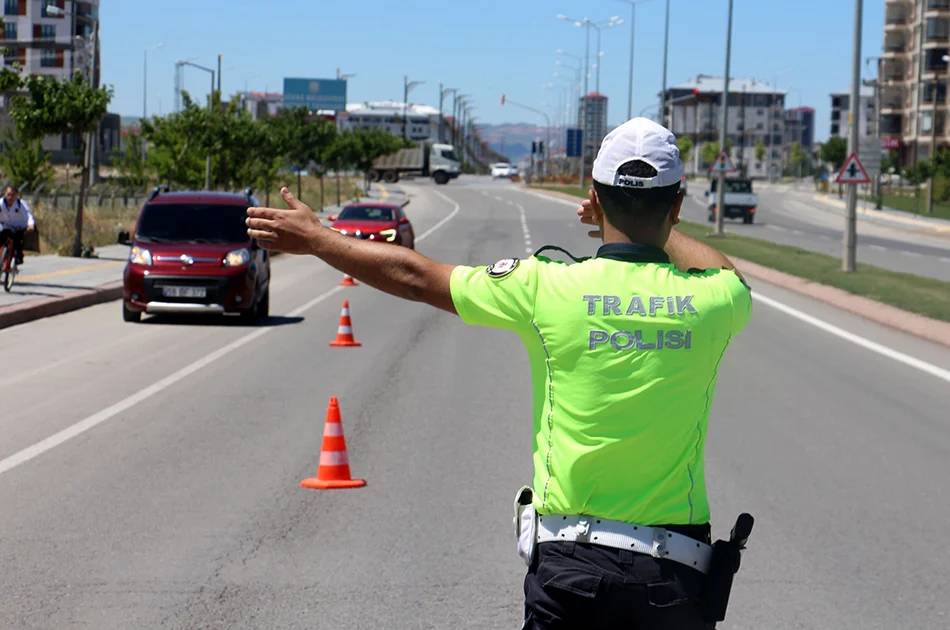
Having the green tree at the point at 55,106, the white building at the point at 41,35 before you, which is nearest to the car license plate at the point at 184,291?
the green tree at the point at 55,106

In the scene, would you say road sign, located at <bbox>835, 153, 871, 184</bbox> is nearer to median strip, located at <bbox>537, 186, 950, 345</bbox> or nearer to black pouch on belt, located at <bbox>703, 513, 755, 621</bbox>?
median strip, located at <bbox>537, 186, 950, 345</bbox>

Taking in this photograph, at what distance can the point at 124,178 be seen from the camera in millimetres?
74625

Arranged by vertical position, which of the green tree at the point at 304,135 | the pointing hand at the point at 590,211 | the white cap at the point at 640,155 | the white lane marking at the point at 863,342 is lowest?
the white lane marking at the point at 863,342

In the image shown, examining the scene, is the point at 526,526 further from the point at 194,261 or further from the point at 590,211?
the point at 194,261

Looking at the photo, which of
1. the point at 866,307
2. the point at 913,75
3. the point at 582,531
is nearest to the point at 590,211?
the point at 582,531

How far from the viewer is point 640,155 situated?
3441 mm

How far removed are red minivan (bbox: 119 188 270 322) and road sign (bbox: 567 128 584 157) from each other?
133m

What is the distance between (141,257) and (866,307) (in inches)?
423

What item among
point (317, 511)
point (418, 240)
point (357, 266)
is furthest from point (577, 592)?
point (418, 240)

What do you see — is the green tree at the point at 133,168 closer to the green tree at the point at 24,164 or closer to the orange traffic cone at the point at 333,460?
the green tree at the point at 24,164

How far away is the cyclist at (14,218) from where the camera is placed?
23234mm

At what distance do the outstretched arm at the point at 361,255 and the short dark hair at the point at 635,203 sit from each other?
0.40m

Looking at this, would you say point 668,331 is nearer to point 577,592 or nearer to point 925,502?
point 577,592

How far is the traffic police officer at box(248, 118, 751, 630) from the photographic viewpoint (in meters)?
3.28
